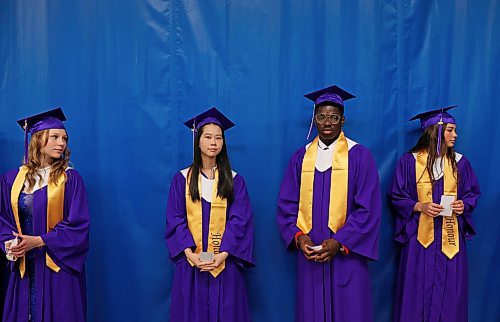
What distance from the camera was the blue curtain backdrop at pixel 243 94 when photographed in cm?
427

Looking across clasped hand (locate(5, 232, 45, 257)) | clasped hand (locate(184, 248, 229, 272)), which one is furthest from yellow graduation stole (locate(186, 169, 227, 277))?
clasped hand (locate(5, 232, 45, 257))

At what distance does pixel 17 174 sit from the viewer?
3609 millimetres

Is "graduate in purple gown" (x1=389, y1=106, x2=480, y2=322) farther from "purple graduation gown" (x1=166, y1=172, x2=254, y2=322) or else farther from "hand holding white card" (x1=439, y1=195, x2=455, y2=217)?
"purple graduation gown" (x1=166, y1=172, x2=254, y2=322)

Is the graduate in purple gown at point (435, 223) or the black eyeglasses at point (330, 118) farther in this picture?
→ the graduate in purple gown at point (435, 223)

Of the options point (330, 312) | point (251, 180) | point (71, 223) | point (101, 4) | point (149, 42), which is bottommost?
point (330, 312)

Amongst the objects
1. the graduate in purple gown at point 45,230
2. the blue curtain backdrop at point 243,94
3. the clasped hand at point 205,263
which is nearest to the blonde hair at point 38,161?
the graduate in purple gown at point 45,230

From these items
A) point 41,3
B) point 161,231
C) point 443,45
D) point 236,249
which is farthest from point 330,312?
point 41,3

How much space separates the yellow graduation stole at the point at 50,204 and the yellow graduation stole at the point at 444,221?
263 centimetres

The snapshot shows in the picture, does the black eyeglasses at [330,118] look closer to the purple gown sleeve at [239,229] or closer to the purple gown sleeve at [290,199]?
the purple gown sleeve at [290,199]

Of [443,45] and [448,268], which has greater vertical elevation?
[443,45]

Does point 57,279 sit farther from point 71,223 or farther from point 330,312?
point 330,312

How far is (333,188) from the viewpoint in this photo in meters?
3.69

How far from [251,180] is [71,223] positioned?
1471mm

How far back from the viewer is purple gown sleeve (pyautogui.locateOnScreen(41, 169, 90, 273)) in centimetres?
346
